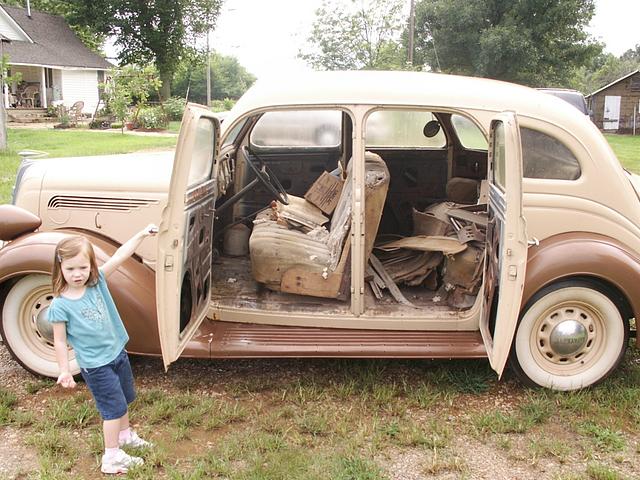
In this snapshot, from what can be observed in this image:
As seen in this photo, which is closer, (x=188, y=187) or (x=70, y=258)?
(x=70, y=258)

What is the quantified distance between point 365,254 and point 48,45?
35.1m

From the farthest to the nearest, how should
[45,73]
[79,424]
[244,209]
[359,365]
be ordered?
[45,73]
[244,209]
[359,365]
[79,424]

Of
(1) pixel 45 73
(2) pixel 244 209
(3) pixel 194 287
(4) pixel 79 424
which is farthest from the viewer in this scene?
(1) pixel 45 73

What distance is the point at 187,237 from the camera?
344 centimetres

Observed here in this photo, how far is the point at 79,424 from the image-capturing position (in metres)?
3.43

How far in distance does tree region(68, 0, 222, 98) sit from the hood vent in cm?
3446

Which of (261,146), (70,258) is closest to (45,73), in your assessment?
(261,146)

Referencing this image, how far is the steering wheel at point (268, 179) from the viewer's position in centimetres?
453

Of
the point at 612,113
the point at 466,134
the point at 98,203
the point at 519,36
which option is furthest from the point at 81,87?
the point at 98,203

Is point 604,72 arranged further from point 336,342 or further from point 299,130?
point 336,342

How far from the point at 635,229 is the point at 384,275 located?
1619 mm

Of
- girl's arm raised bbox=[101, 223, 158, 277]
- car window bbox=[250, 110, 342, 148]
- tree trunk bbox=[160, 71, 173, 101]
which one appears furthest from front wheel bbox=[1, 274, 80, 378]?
tree trunk bbox=[160, 71, 173, 101]

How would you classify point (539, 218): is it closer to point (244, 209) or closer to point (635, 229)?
point (635, 229)

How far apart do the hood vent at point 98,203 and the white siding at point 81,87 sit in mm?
32198
